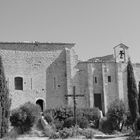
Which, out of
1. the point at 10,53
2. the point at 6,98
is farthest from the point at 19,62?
the point at 6,98

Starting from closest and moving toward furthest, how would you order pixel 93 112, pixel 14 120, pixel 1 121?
pixel 1 121 → pixel 14 120 → pixel 93 112

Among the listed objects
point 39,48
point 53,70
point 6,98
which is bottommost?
point 6,98

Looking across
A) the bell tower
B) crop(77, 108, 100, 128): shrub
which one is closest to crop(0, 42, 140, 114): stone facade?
the bell tower

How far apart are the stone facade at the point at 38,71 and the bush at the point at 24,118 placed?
684 cm

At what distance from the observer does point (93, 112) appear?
101 feet

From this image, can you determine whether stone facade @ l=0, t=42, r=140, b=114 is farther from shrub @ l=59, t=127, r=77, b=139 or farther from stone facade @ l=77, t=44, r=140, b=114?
shrub @ l=59, t=127, r=77, b=139

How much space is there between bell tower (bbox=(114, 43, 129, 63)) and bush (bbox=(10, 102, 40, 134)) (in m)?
13.5

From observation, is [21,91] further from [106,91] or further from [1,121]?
[1,121]

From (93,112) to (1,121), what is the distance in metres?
11.9

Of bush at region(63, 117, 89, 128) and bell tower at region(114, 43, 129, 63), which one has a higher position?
bell tower at region(114, 43, 129, 63)

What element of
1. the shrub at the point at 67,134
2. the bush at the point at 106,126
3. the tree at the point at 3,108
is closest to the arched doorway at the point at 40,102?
the bush at the point at 106,126

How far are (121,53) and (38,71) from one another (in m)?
9.86

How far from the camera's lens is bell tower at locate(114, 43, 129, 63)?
120 feet

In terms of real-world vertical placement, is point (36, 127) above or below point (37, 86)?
below
